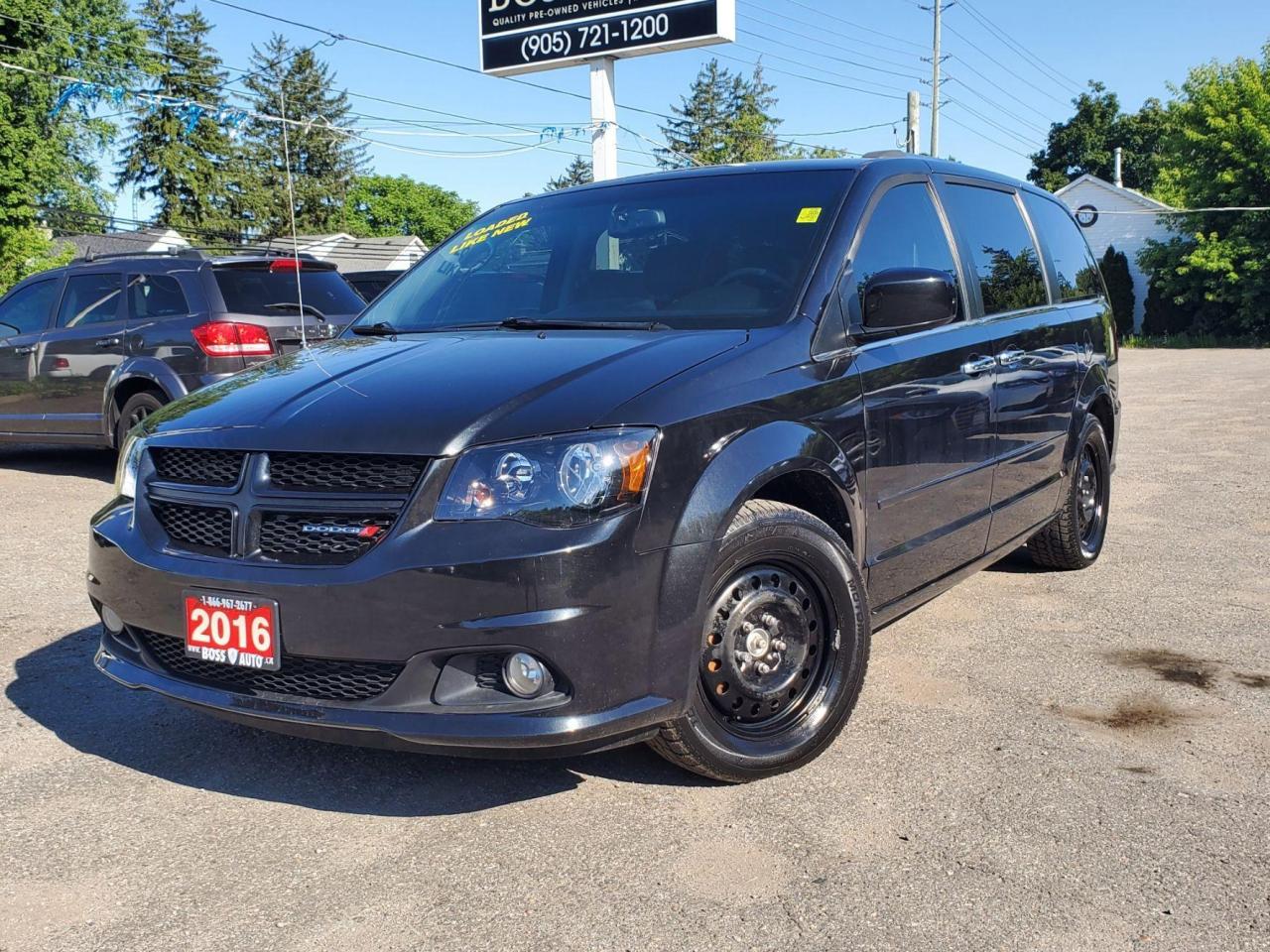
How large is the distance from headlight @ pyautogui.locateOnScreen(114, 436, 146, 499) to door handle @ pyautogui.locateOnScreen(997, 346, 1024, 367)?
10.3 ft

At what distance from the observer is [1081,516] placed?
6.04 m

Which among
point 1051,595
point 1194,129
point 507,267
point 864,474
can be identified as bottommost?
point 1051,595

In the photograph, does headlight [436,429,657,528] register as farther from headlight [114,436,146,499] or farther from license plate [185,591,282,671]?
headlight [114,436,146,499]

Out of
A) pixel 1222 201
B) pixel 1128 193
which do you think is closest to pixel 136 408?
pixel 1222 201

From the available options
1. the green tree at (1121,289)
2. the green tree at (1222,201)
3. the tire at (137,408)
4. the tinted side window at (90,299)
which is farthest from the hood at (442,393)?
the green tree at (1121,289)

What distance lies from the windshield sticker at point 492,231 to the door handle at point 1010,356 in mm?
1948

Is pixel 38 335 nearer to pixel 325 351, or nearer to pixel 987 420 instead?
pixel 325 351

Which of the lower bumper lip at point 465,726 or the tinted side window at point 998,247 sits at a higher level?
Answer: the tinted side window at point 998,247

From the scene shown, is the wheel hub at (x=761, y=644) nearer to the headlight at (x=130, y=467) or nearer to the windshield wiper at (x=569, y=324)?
the windshield wiper at (x=569, y=324)

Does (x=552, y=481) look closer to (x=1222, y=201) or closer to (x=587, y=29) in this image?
(x=587, y=29)

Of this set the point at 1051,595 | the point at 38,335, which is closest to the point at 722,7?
the point at 38,335

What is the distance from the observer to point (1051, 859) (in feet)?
9.46

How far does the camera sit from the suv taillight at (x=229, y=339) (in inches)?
336

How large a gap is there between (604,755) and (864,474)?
1.19m
